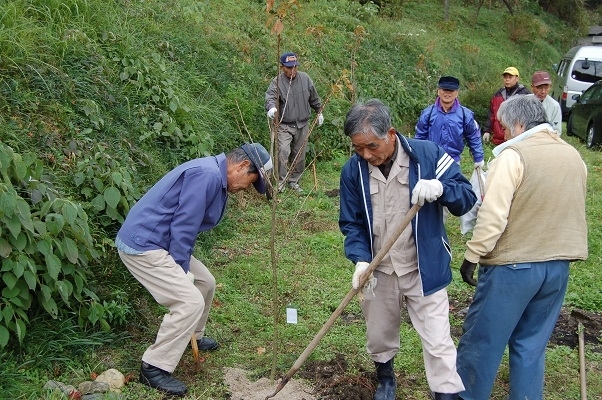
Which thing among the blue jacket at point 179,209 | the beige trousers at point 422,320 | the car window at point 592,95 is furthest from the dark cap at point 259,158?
the car window at point 592,95

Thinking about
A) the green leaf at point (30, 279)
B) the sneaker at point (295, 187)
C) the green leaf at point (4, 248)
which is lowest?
the sneaker at point (295, 187)

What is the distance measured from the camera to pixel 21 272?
12.7ft

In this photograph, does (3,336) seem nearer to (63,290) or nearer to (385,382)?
(63,290)

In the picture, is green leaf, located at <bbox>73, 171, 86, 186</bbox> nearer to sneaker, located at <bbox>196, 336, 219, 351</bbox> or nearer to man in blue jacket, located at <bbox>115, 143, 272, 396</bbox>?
man in blue jacket, located at <bbox>115, 143, 272, 396</bbox>

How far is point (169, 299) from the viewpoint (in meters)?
3.98

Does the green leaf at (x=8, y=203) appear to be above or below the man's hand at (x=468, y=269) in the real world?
above

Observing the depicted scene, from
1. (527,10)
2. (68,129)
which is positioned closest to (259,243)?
(68,129)

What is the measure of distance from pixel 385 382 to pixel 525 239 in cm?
126

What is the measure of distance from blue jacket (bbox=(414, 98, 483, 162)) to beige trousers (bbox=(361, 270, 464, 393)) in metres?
2.88

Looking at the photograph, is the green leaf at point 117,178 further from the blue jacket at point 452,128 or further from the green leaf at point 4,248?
the blue jacket at point 452,128

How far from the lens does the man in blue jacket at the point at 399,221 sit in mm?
3465

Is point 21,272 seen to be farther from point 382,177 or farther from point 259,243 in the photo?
point 259,243

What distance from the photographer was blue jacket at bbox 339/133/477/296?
3.51 m

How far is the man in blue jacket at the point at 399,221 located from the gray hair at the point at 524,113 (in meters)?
0.37
